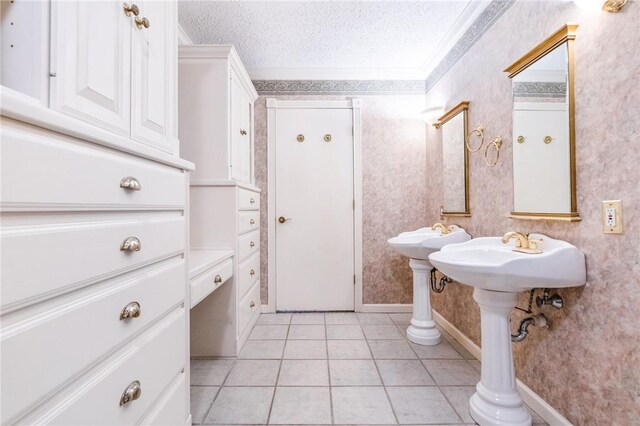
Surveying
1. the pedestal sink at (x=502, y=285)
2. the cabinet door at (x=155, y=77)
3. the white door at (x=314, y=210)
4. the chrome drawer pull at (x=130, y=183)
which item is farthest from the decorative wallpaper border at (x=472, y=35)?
the chrome drawer pull at (x=130, y=183)

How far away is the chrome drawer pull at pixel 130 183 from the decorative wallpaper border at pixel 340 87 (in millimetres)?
2390

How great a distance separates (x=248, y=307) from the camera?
2.38 meters

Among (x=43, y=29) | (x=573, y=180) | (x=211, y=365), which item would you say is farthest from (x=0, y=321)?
(x=573, y=180)

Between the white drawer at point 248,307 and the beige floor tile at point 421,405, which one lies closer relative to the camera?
the beige floor tile at point 421,405

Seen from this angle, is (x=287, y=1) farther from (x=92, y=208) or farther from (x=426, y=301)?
(x=426, y=301)

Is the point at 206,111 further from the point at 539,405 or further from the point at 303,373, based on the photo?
the point at 539,405

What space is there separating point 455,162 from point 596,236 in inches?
49.2

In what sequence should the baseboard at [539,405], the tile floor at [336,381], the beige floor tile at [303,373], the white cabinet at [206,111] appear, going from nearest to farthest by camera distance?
1. the baseboard at [539,405]
2. the tile floor at [336,381]
3. the beige floor tile at [303,373]
4. the white cabinet at [206,111]

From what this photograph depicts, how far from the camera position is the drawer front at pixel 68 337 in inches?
19.7

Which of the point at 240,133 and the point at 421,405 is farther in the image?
the point at 240,133

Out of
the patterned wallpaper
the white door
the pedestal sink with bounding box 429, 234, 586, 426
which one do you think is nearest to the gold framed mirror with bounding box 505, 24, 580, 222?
the patterned wallpaper

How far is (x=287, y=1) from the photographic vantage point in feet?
6.59

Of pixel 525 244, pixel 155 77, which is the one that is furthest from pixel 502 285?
pixel 155 77

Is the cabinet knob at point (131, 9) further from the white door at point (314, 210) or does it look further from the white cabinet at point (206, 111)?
the white door at point (314, 210)
